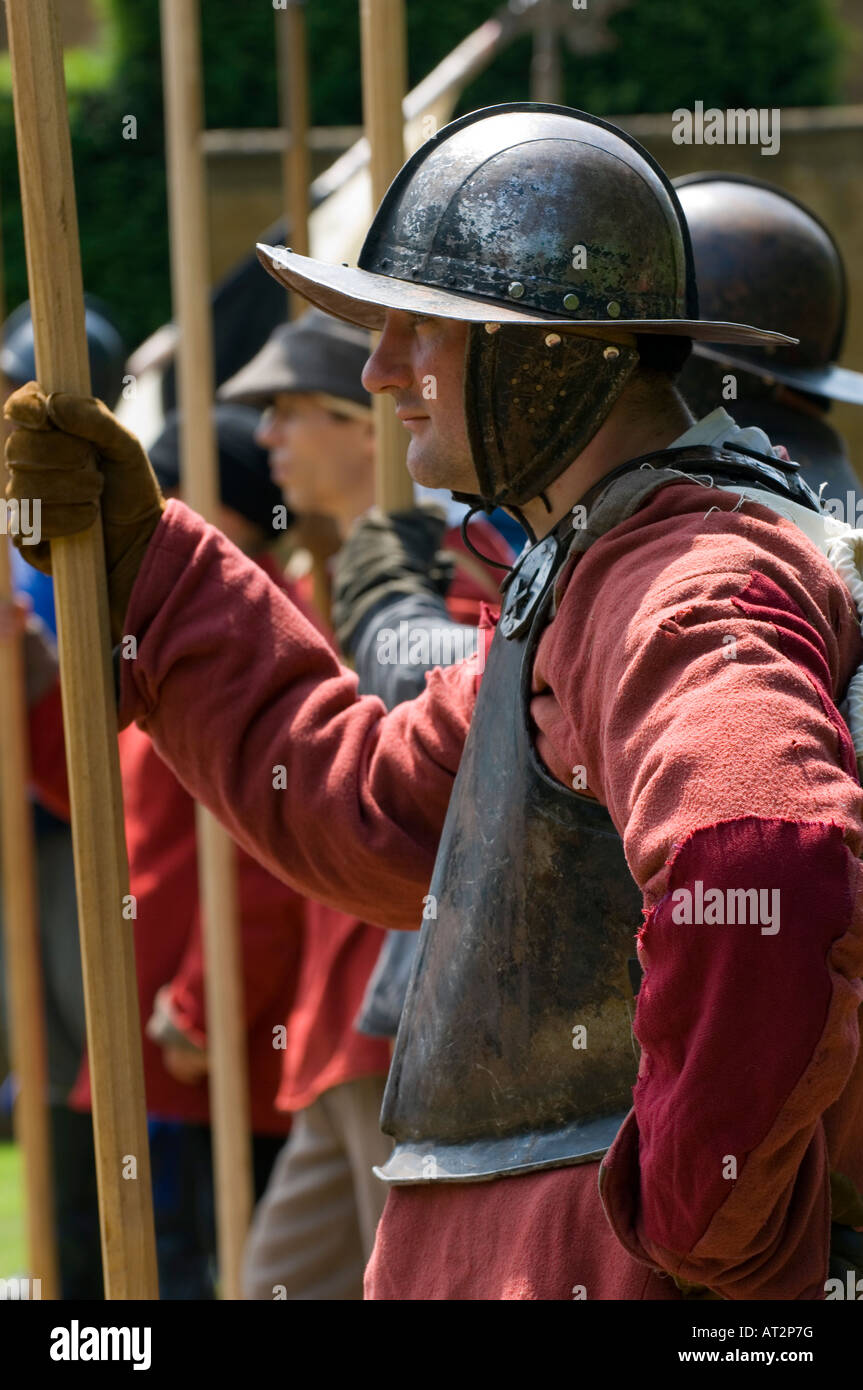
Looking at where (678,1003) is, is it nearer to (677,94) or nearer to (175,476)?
(175,476)

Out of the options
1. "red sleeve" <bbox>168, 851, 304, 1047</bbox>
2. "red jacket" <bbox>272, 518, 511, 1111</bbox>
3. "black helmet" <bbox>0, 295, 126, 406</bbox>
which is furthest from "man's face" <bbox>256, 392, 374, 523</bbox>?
"black helmet" <bbox>0, 295, 126, 406</bbox>

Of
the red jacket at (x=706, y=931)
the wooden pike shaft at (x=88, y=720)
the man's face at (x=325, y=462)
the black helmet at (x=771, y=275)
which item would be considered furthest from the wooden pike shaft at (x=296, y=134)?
the red jacket at (x=706, y=931)

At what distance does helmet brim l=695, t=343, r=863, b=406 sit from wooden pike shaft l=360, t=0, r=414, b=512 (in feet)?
1.82

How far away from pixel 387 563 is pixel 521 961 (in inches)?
56.3

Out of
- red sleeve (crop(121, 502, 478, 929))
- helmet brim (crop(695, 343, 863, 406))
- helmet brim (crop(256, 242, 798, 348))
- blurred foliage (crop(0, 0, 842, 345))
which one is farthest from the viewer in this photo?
blurred foliage (crop(0, 0, 842, 345))

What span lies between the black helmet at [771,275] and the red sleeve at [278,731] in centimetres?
113

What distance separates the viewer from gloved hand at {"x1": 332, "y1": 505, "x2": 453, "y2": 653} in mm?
3461

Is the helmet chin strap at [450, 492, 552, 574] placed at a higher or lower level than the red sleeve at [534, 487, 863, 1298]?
higher

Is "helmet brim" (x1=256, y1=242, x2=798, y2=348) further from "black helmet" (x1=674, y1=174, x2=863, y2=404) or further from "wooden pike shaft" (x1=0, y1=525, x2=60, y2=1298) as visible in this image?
"wooden pike shaft" (x1=0, y1=525, x2=60, y2=1298)

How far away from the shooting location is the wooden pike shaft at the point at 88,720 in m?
2.32

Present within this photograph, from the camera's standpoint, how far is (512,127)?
7.16 ft

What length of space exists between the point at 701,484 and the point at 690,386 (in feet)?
4.64

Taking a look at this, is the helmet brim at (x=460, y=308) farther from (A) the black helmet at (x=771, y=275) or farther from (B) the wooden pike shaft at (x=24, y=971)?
(B) the wooden pike shaft at (x=24, y=971)

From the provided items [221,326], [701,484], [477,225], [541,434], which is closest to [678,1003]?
[701,484]
